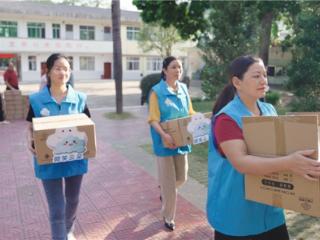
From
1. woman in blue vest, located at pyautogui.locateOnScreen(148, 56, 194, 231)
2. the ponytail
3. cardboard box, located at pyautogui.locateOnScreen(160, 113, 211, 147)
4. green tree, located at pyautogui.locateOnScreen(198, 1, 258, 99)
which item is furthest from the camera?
green tree, located at pyautogui.locateOnScreen(198, 1, 258, 99)

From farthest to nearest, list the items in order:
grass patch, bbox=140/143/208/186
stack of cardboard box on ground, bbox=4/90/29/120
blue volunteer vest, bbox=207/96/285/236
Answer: stack of cardboard box on ground, bbox=4/90/29/120, grass patch, bbox=140/143/208/186, blue volunteer vest, bbox=207/96/285/236

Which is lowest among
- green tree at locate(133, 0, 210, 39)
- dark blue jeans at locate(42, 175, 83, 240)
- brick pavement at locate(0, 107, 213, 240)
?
brick pavement at locate(0, 107, 213, 240)

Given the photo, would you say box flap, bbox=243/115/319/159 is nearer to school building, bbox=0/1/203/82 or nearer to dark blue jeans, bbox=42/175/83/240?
dark blue jeans, bbox=42/175/83/240

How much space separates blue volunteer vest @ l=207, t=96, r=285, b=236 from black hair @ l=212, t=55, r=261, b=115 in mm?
114

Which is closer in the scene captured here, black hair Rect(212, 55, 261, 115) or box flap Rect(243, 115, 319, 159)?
box flap Rect(243, 115, 319, 159)

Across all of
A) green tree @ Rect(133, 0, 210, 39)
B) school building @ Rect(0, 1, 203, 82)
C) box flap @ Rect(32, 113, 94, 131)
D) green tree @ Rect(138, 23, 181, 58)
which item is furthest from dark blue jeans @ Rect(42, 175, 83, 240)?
school building @ Rect(0, 1, 203, 82)

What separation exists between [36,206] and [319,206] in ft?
11.9

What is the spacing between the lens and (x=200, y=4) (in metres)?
12.4

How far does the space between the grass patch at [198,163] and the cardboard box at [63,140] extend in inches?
113

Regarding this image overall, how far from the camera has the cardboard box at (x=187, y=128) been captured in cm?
355

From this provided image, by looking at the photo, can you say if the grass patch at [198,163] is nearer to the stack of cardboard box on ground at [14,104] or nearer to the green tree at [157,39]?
the stack of cardboard box on ground at [14,104]

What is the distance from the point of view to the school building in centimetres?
3684

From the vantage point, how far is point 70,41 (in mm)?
39281

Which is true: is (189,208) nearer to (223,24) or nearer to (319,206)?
(319,206)
